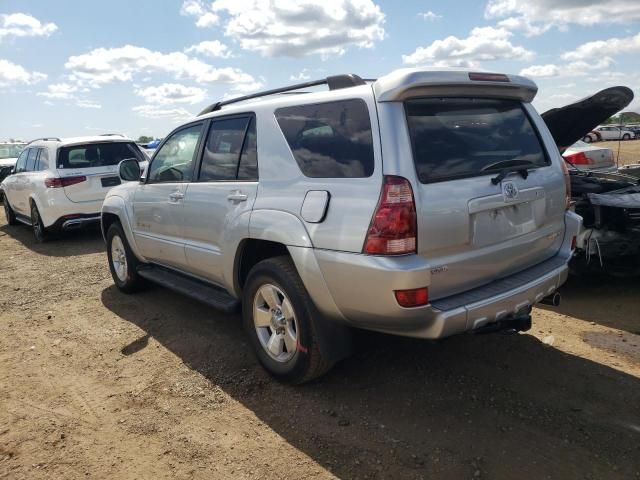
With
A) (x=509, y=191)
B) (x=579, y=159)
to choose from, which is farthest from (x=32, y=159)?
(x=579, y=159)

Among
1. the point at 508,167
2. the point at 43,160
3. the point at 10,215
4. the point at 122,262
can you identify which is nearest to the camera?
the point at 508,167

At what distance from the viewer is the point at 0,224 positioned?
12.7m

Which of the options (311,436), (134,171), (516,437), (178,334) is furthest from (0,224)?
(516,437)

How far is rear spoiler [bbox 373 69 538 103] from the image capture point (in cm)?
282

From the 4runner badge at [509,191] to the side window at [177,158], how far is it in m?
2.56

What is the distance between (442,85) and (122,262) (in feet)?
14.3

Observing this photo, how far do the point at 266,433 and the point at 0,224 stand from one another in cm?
1224

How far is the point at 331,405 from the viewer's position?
334 cm

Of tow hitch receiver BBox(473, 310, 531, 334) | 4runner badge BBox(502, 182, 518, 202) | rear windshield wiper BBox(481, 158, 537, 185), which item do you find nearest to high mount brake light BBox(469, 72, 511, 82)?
rear windshield wiper BBox(481, 158, 537, 185)

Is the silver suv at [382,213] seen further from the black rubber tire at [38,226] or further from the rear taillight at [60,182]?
the black rubber tire at [38,226]

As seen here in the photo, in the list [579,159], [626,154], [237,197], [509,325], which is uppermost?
[237,197]

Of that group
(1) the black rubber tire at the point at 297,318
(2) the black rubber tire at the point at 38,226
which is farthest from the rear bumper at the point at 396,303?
(2) the black rubber tire at the point at 38,226

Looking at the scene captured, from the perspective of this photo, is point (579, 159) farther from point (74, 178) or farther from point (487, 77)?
point (74, 178)

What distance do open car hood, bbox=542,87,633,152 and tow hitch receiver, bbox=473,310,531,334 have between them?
2405 mm
